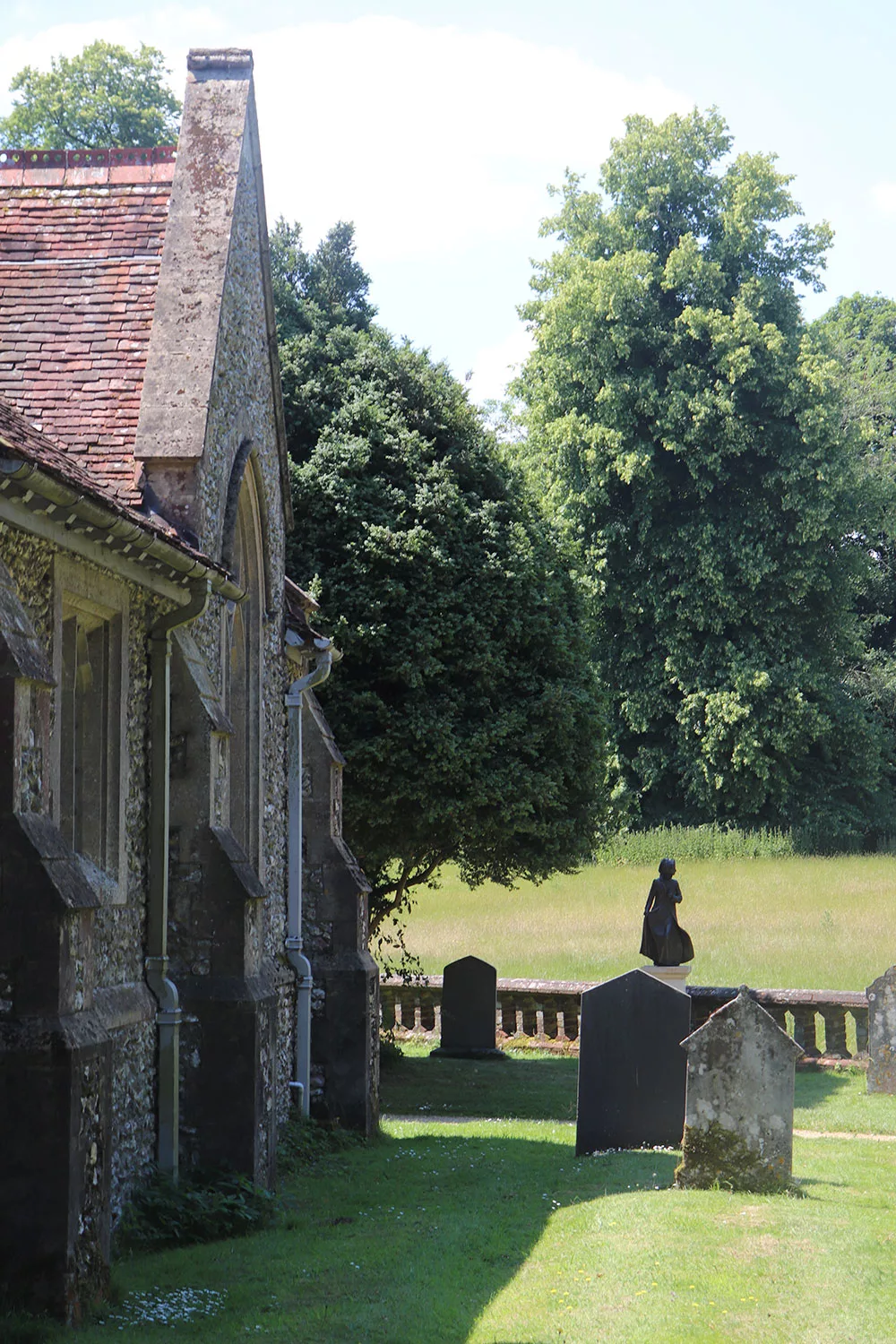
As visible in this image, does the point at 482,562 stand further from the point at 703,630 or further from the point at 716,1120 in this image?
the point at 703,630

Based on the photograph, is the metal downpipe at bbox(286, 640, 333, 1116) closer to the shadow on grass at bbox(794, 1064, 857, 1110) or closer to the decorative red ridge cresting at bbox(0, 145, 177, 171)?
the decorative red ridge cresting at bbox(0, 145, 177, 171)

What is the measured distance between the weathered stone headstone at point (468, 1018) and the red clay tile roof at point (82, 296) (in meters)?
11.3

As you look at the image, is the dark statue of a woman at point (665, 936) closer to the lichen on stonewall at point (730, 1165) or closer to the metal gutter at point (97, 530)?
the lichen on stonewall at point (730, 1165)

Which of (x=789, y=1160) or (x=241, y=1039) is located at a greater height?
(x=241, y=1039)

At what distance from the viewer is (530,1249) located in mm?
8766

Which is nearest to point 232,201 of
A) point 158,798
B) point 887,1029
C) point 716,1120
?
point 158,798

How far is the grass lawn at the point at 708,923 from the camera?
967 inches

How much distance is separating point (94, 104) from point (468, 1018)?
910 inches

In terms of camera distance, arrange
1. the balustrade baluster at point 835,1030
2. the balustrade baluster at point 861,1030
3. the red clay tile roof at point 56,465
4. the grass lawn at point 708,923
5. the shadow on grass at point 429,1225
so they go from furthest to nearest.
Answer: the grass lawn at point 708,923
the balustrade baluster at point 835,1030
the balustrade baluster at point 861,1030
the shadow on grass at point 429,1225
the red clay tile roof at point 56,465

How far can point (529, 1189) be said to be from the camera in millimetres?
10852

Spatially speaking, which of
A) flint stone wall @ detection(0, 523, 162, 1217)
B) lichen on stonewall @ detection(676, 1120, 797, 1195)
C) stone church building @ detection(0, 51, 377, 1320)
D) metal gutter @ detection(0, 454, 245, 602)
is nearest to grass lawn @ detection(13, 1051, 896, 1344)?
lichen on stonewall @ detection(676, 1120, 797, 1195)

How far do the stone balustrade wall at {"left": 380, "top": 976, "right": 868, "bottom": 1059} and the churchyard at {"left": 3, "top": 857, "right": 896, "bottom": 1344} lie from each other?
1.85 meters

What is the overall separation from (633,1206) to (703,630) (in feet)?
104

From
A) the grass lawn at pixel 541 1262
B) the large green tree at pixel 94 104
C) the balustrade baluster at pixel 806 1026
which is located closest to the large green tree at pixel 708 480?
the large green tree at pixel 94 104
